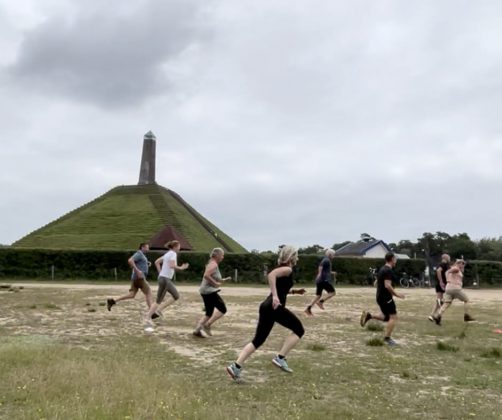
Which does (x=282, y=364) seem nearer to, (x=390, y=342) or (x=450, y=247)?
(x=390, y=342)

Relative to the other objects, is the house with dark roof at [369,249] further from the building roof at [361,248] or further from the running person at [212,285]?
the running person at [212,285]

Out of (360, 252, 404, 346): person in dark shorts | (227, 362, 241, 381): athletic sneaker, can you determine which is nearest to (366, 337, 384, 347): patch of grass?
(360, 252, 404, 346): person in dark shorts

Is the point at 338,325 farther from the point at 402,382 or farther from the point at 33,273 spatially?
the point at 33,273

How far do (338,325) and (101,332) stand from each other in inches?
238

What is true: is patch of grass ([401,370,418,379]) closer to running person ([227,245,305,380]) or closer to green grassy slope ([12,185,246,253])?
running person ([227,245,305,380])

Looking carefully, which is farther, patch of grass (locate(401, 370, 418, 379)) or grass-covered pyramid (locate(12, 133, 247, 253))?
grass-covered pyramid (locate(12, 133, 247, 253))

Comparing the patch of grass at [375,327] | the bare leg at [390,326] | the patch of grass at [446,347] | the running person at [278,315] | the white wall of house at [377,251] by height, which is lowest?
the patch of grass at [446,347]

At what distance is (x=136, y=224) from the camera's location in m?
67.8

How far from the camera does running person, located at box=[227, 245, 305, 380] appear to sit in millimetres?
7613

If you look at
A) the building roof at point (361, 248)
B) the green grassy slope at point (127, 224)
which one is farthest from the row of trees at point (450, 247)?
the green grassy slope at point (127, 224)

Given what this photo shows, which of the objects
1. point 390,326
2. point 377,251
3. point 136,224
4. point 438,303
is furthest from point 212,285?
point 377,251

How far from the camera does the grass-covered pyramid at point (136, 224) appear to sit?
61.6m

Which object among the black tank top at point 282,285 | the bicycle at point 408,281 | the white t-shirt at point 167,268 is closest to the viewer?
the black tank top at point 282,285

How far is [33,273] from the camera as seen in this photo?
141ft
